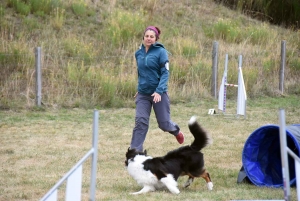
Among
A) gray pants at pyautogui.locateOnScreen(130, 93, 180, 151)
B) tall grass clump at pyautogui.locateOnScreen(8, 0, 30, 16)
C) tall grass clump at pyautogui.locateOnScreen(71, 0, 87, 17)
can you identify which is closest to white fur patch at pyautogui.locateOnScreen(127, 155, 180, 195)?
gray pants at pyautogui.locateOnScreen(130, 93, 180, 151)

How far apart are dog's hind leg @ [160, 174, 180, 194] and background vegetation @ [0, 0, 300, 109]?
7.25m

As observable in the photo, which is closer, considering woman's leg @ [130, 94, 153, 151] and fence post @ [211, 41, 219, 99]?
woman's leg @ [130, 94, 153, 151]

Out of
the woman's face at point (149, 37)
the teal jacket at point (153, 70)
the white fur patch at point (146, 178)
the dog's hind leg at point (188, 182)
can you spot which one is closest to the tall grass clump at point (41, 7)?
the teal jacket at point (153, 70)

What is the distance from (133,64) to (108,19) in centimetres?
411

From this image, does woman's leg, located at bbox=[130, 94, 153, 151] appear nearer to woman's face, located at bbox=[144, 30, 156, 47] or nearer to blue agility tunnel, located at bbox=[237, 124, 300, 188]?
woman's face, located at bbox=[144, 30, 156, 47]

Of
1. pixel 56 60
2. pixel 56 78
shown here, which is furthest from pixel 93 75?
pixel 56 60

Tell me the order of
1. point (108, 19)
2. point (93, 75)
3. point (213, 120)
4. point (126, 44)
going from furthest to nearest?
point (108, 19) → point (126, 44) → point (93, 75) → point (213, 120)

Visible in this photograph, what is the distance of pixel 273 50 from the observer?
17469 millimetres

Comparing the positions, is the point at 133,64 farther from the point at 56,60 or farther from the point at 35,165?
the point at 35,165

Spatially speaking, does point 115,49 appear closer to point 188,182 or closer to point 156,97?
point 156,97

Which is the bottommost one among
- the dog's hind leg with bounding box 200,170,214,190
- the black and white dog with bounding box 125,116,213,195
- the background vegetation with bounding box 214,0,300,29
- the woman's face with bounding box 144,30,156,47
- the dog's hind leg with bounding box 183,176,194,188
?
the dog's hind leg with bounding box 183,176,194,188

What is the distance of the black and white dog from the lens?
5828 mm

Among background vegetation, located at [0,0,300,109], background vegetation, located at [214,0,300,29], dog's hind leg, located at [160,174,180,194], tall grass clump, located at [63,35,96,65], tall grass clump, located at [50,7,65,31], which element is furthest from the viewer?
background vegetation, located at [214,0,300,29]

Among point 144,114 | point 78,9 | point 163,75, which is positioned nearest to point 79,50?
point 78,9
